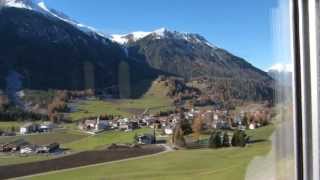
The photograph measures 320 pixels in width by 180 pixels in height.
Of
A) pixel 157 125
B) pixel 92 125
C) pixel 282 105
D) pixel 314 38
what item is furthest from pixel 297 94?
pixel 92 125

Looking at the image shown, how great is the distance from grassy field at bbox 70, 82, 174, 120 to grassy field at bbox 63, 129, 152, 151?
92 millimetres

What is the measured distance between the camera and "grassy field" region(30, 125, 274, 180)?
2572 mm

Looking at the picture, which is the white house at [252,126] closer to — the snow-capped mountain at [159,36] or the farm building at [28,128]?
the snow-capped mountain at [159,36]

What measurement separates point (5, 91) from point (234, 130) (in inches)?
44.0

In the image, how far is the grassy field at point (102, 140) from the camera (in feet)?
8.28

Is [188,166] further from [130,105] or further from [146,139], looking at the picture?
[130,105]

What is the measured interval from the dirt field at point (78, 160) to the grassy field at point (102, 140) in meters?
0.03

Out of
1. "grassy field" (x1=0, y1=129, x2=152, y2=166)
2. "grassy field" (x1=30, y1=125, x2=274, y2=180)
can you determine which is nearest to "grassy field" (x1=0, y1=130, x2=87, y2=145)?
"grassy field" (x1=0, y1=129, x2=152, y2=166)

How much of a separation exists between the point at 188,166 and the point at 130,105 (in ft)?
1.35

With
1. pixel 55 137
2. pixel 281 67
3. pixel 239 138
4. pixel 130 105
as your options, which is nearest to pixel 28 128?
pixel 55 137

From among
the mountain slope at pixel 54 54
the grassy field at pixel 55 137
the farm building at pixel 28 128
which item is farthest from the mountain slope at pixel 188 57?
the farm building at pixel 28 128

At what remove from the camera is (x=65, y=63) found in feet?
8.25

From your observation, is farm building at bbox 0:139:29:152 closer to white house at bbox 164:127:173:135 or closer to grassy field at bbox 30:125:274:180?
grassy field at bbox 30:125:274:180

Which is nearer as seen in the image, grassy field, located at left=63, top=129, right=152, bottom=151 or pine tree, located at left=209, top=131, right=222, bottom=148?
grassy field, located at left=63, top=129, right=152, bottom=151
